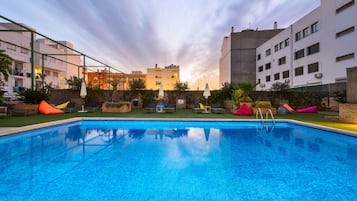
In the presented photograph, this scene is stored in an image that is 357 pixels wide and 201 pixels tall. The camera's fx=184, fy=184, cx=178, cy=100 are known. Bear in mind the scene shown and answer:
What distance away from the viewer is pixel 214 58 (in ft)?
147

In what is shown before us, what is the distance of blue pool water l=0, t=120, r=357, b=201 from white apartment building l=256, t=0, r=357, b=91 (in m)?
17.3

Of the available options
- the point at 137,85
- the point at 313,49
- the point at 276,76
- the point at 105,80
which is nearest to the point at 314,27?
the point at 313,49

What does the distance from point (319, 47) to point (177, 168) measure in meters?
25.5

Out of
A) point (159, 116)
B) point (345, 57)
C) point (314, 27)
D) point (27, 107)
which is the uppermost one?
point (314, 27)

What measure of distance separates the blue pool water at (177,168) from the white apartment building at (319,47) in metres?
17.3

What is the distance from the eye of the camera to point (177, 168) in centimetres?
371

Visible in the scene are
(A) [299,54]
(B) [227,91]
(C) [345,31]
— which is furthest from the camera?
(A) [299,54]

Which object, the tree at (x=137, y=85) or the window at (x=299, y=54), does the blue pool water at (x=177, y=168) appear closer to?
the tree at (x=137, y=85)

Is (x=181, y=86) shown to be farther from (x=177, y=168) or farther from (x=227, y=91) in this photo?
(x=177, y=168)

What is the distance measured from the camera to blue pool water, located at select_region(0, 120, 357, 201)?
2723 millimetres

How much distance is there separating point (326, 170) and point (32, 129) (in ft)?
30.0

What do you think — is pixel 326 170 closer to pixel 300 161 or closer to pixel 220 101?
pixel 300 161

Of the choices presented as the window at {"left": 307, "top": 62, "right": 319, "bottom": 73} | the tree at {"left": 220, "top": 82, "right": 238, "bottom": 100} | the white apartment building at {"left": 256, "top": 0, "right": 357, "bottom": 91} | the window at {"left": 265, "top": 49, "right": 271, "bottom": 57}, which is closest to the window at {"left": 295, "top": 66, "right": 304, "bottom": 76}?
the white apartment building at {"left": 256, "top": 0, "right": 357, "bottom": 91}

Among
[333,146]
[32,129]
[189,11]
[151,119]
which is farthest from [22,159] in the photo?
[189,11]
